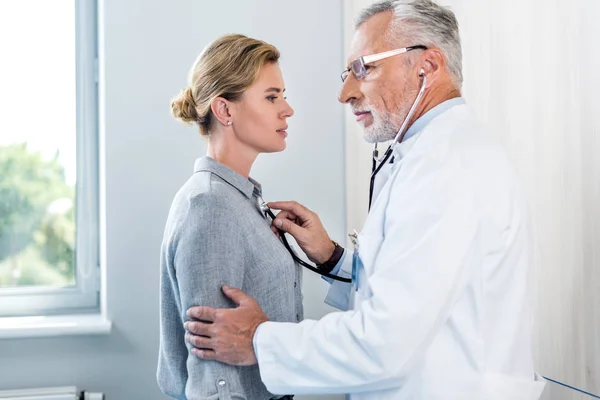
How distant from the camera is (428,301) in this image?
1072mm

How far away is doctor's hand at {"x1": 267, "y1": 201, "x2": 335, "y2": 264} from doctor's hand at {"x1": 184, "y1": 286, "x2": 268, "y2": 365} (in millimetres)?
402

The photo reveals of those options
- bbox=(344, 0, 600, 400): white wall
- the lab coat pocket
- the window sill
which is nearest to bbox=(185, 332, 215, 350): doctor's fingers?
the lab coat pocket

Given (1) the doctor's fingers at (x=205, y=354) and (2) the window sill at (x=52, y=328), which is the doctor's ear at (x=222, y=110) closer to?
(1) the doctor's fingers at (x=205, y=354)

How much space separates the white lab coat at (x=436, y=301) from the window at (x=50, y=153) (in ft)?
4.49

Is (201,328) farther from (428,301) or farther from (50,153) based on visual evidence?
(50,153)

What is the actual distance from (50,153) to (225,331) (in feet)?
4.75

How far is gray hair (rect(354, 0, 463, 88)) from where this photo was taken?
1311 mm

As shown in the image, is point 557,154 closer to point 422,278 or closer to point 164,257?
point 422,278

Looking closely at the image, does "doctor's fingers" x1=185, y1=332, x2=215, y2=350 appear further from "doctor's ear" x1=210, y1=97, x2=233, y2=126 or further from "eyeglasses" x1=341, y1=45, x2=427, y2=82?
"eyeglasses" x1=341, y1=45, x2=427, y2=82

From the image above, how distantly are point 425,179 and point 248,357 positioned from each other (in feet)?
1.51

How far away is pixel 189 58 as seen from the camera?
2.24m

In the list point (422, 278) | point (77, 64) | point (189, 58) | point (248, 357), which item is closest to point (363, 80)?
point (422, 278)

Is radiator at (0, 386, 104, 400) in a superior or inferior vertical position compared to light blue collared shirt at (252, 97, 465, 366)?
inferior

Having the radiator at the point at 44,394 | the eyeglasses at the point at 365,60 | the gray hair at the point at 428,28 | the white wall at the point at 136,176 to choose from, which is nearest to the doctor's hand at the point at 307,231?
the eyeglasses at the point at 365,60
